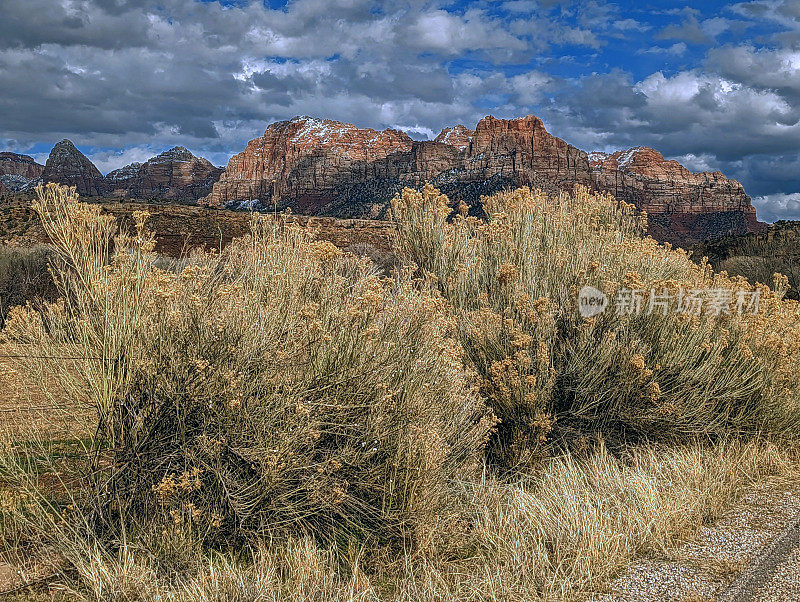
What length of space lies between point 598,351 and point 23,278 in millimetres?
15468

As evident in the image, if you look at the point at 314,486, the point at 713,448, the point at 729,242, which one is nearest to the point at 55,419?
the point at 314,486

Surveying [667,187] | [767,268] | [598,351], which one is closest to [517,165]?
[667,187]

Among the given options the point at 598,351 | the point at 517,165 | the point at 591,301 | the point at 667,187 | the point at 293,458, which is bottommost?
the point at 293,458

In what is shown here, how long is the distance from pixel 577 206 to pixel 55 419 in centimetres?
869

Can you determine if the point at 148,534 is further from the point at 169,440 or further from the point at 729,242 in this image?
the point at 729,242

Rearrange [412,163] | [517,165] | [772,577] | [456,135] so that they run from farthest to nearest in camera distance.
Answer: [456,135] < [412,163] < [517,165] < [772,577]

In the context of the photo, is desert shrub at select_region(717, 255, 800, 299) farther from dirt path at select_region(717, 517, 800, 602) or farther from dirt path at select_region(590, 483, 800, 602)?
dirt path at select_region(717, 517, 800, 602)

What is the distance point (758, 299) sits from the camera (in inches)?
332

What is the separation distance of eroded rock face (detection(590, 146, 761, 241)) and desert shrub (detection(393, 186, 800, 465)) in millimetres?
151120

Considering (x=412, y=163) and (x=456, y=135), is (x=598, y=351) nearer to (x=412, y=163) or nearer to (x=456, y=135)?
(x=412, y=163)

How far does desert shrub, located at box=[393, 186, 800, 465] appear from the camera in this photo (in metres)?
6.58

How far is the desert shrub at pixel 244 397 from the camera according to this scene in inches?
168

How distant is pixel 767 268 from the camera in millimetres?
20859

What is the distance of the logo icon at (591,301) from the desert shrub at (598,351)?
0.25 ft
